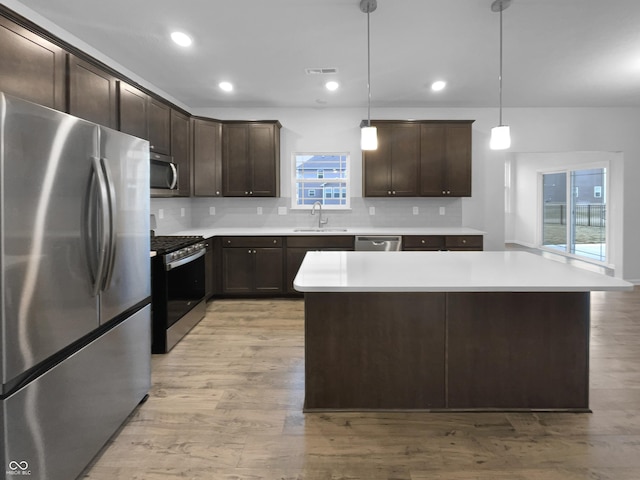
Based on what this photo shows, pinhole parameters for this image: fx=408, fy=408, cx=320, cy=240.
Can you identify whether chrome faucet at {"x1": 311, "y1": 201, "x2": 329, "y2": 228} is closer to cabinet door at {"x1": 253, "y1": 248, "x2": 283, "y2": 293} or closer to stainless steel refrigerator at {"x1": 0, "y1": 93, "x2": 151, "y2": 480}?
cabinet door at {"x1": 253, "y1": 248, "x2": 283, "y2": 293}

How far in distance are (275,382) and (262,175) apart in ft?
10.5

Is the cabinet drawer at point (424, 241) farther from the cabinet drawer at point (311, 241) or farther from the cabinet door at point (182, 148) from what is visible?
the cabinet door at point (182, 148)

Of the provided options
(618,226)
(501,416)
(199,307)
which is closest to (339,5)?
(501,416)

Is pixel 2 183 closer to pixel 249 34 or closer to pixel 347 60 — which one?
pixel 249 34

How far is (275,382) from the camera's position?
2.82 m

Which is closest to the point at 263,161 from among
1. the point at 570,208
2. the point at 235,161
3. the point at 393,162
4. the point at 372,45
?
the point at 235,161

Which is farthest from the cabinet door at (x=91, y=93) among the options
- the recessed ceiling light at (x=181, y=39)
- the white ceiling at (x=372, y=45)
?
the recessed ceiling light at (x=181, y=39)

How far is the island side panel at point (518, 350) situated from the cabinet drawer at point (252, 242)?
10.1 feet

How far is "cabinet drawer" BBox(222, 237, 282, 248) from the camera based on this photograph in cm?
508

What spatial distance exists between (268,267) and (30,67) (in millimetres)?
3246

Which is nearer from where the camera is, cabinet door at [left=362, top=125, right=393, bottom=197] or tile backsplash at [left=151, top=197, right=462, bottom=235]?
cabinet door at [left=362, top=125, right=393, bottom=197]

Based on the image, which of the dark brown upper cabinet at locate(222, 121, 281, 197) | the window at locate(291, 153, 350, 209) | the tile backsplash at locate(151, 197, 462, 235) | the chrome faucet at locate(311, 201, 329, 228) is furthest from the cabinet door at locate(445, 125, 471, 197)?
the dark brown upper cabinet at locate(222, 121, 281, 197)

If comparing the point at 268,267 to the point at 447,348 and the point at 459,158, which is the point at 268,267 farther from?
the point at 447,348

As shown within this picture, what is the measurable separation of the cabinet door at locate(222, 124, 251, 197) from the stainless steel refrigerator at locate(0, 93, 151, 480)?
302cm
